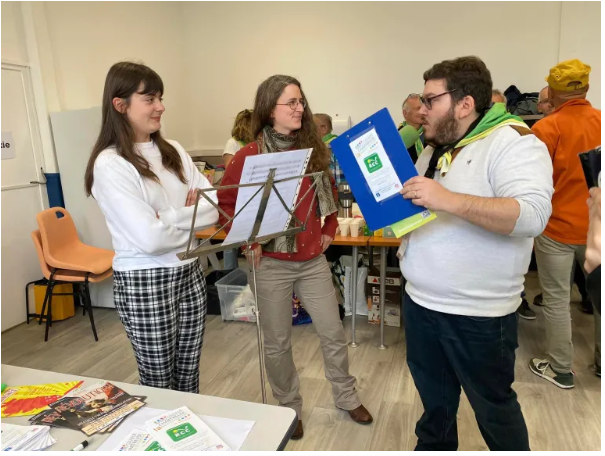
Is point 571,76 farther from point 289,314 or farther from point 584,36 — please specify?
point 584,36

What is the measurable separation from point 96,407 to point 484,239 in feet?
3.92

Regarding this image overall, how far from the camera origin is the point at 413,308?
5.05 ft

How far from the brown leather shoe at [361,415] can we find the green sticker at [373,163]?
4.34ft

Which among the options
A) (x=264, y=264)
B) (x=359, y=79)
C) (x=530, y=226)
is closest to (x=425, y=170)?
(x=530, y=226)

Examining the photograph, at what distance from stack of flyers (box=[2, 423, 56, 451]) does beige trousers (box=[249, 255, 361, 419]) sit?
38.7 inches

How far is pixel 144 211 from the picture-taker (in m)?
1.47

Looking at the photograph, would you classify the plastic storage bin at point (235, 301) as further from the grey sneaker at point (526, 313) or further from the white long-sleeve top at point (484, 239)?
the white long-sleeve top at point (484, 239)

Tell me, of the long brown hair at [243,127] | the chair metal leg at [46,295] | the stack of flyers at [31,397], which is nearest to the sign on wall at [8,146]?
the chair metal leg at [46,295]

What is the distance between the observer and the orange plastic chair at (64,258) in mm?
3270

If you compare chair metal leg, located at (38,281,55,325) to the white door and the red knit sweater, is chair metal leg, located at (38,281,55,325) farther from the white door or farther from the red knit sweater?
the red knit sweater

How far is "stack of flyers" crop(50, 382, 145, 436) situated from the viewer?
1.12m

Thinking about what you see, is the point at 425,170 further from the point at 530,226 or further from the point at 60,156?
the point at 60,156

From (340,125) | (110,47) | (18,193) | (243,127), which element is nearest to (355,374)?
(243,127)

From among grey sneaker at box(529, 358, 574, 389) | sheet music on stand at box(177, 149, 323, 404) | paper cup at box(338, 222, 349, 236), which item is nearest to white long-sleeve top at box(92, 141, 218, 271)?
sheet music on stand at box(177, 149, 323, 404)
